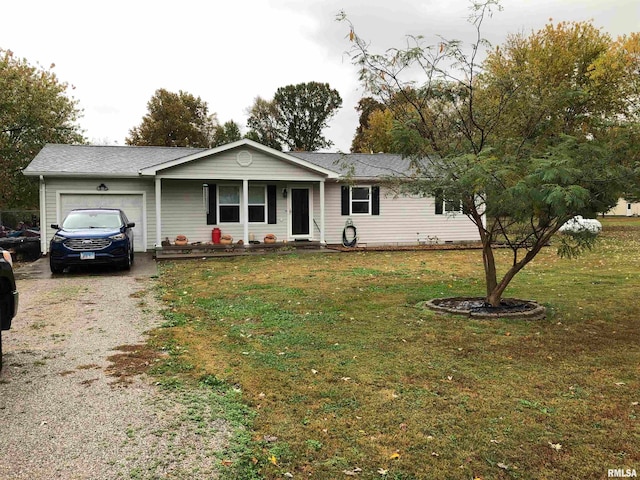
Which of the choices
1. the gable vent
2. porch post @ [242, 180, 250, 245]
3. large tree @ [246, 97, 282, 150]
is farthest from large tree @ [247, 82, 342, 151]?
the gable vent

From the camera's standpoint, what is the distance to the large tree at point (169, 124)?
3947 cm

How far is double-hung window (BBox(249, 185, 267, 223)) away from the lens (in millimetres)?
18156

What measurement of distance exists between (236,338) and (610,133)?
18.3 feet

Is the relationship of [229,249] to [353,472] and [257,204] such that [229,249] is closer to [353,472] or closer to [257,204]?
[257,204]

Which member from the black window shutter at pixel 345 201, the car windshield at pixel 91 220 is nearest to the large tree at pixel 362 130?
the black window shutter at pixel 345 201

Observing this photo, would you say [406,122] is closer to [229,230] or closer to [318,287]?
[318,287]

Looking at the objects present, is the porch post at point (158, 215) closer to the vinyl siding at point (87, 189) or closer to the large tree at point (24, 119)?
the vinyl siding at point (87, 189)

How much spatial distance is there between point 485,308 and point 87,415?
556 cm

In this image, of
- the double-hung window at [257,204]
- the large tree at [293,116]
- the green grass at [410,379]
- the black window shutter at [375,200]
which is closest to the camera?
the green grass at [410,379]

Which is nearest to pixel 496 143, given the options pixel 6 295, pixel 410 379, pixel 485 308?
pixel 485 308

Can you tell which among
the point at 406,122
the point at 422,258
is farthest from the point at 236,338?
the point at 422,258

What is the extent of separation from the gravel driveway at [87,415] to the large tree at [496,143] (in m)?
4.44

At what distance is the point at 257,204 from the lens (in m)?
18.2

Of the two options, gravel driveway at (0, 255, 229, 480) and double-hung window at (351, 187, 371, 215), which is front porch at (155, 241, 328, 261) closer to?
double-hung window at (351, 187, 371, 215)
